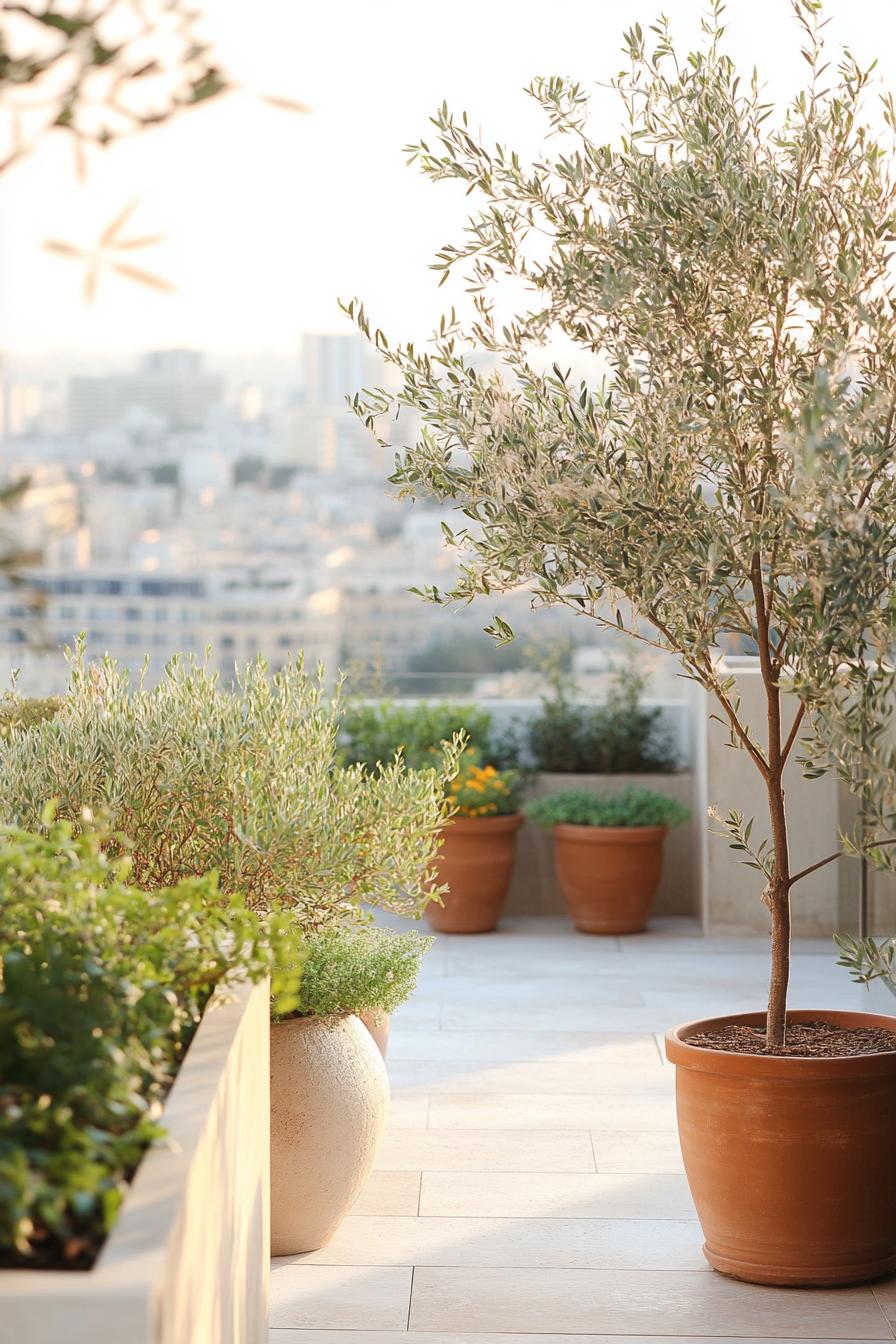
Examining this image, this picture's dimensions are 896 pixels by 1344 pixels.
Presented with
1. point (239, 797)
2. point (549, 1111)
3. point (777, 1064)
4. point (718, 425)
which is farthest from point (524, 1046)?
point (718, 425)

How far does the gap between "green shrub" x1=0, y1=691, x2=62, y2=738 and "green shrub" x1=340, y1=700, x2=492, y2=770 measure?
255 cm

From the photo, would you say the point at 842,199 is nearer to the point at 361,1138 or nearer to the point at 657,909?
the point at 361,1138

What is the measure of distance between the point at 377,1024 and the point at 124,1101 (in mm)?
2318

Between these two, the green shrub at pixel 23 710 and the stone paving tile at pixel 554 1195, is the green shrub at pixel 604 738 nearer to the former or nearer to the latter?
the green shrub at pixel 23 710

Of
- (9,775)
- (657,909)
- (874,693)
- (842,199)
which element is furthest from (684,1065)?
(657,909)

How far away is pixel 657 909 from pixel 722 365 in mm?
4706

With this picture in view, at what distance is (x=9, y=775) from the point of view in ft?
10.4

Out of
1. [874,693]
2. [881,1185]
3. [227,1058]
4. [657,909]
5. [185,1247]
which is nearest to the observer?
[185,1247]

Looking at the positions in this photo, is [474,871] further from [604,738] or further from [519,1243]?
[519,1243]

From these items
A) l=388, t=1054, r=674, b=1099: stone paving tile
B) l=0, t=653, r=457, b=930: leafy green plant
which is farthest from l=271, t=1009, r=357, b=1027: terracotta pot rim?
l=388, t=1054, r=674, b=1099: stone paving tile

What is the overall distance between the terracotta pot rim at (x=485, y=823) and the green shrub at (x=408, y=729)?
34cm

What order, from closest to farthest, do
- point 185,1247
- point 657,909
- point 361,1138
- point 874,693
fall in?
point 185,1247, point 874,693, point 361,1138, point 657,909

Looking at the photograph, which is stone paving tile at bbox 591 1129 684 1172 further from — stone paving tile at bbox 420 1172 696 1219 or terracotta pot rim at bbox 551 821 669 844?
terracotta pot rim at bbox 551 821 669 844

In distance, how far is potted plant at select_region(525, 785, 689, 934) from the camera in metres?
6.64
